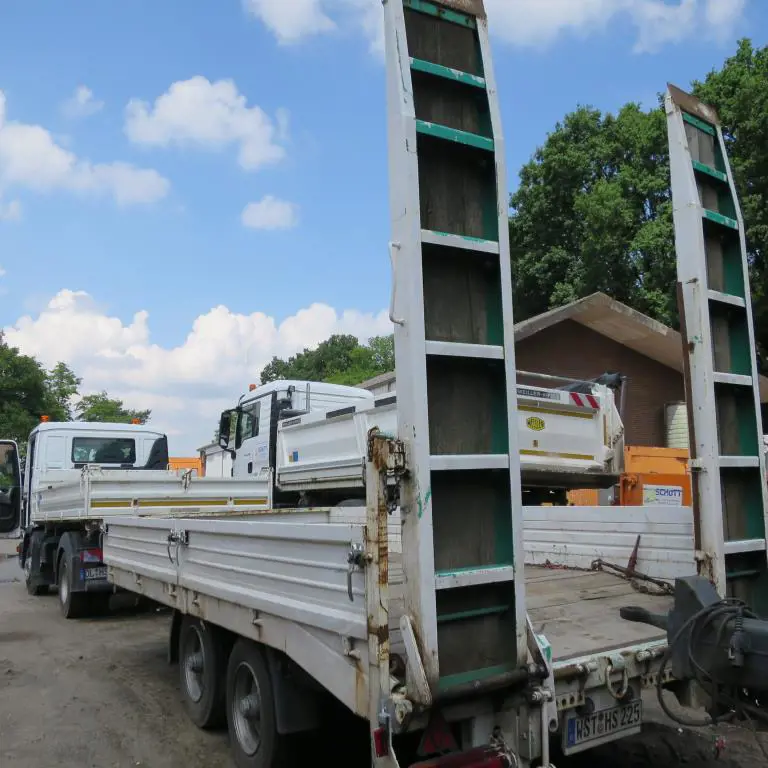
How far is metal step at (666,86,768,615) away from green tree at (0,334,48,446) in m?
38.0

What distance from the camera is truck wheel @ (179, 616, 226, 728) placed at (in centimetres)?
481

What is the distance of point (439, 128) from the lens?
310cm

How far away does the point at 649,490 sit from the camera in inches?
423

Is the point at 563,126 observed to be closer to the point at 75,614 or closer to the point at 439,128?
the point at 75,614

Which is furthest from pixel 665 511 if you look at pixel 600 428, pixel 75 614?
pixel 75 614

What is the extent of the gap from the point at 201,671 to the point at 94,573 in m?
4.73

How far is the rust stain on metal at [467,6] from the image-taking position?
11.0ft

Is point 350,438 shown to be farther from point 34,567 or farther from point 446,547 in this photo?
point 446,547

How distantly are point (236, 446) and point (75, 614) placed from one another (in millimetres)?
4815

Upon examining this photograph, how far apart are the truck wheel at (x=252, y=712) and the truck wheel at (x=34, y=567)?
7890 mm

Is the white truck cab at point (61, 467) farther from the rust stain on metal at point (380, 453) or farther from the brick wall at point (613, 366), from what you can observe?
the brick wall at point (613, 366)

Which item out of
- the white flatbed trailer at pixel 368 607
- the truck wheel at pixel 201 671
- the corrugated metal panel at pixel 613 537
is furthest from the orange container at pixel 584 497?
the truck wheel at pixel 201 671

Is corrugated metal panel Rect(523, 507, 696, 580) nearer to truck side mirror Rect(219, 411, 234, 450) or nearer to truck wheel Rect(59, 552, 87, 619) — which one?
truck wheel Rect(59, 552, 87, 619)

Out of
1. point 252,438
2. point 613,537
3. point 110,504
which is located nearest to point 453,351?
point 613,537
